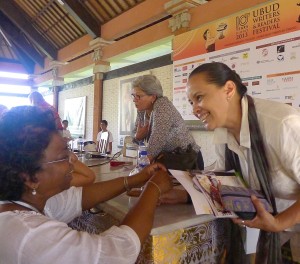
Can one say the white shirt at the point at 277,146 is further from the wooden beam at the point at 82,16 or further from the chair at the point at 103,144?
the wooden beam at the point at 82,16

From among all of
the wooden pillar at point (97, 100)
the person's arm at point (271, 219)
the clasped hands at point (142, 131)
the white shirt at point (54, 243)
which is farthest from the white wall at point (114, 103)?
the white shirt at point (54, 243)

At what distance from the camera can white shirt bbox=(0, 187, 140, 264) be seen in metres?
0.64

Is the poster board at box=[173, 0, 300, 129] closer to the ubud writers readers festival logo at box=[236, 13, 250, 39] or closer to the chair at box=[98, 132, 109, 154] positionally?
the ubud writers readers festival logo at box=[236, 13, 250, 39]

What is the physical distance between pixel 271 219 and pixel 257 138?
0.29 meters

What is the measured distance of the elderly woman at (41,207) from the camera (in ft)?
2.12

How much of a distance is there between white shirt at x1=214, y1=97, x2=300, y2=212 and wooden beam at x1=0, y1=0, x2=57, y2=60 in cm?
894

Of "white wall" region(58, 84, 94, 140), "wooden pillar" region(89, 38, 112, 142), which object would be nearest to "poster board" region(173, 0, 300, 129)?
"wooden pillar" region(89, 38, 112, 142)

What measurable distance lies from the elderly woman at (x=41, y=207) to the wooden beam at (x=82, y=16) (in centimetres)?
621

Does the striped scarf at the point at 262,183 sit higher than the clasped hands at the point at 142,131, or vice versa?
the clasped hands at the point at 142,131

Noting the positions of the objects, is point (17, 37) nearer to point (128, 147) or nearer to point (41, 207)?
point (128, 147)

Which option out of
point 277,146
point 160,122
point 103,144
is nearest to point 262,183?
point 277,146

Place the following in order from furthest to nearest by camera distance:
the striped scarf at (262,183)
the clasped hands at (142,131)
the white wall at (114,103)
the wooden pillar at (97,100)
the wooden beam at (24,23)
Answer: the wooden beam at (24,23)
the wooden pillar at (97,100)
the white wall at (114,103)
the clasped hands at (142,131)
the striped scarf at (262,183)

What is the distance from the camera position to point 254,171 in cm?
106

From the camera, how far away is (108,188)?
118cm
